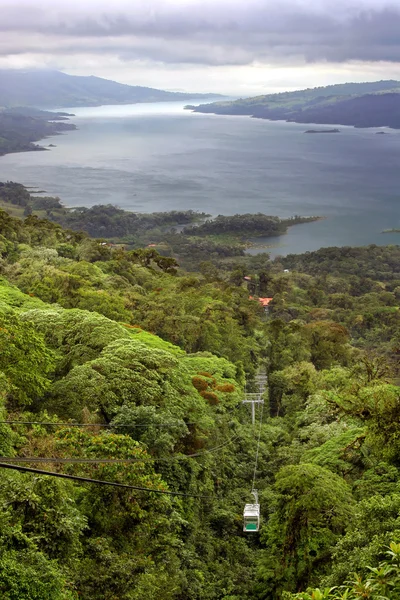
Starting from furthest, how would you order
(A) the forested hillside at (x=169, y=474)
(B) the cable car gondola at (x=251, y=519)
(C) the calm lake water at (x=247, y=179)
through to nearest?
(C) the calm lake water at (x=247, y=179), (B) the cable car gondola at (x=251, y=519), (A) the forested hillside at (x=169, y=474)

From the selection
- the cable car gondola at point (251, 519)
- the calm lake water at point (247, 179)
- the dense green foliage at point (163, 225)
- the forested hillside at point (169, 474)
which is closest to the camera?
the forested hillside at point (169, 474)

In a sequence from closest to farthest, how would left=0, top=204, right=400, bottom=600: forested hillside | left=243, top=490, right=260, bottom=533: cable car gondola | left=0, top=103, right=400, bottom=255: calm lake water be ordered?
left=0, top=204, right=400, bottom=600: forested hillside
left=243, top=490, right=260, bottom=533: cable car gondola
left=0, top=103, right=400, bottom=255: calm lake water

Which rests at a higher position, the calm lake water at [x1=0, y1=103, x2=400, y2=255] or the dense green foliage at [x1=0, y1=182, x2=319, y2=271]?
the calm lake water at [x1=0, y1=103, x2=400, y2=255]

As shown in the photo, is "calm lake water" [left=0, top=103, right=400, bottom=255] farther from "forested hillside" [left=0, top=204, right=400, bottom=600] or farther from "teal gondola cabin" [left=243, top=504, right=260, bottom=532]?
"teal gondola cabin" [left=243, top=504, right=260, bottom=532]

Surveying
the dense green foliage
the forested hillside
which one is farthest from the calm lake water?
the forested hillside

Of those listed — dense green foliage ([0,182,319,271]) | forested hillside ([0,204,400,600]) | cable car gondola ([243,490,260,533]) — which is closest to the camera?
forested hillside ([0,204,400,600])

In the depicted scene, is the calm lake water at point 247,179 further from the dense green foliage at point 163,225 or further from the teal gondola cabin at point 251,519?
the teal gondola cabin at point 251,519

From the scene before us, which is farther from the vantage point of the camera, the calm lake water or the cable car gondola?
the calm lake water

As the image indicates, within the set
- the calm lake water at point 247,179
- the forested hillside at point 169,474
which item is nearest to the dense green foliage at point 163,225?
the calm lake water at point 247,179

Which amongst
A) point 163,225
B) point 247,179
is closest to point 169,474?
point 163,225
